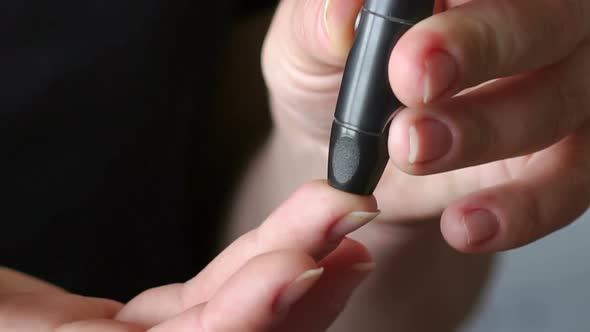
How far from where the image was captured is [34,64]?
14.4 inches

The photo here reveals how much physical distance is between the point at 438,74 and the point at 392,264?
184 millimetres

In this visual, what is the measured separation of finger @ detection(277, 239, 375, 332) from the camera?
0.79 feet

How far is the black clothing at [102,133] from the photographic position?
36cm

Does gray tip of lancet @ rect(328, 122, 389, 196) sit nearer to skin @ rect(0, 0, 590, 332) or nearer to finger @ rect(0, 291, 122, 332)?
skin @ rect(0, 0, 590, 332)

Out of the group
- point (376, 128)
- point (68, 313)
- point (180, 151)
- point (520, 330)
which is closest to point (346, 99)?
point (376, 128)

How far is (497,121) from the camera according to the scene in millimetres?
241

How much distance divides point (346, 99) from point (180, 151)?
0.76 feet

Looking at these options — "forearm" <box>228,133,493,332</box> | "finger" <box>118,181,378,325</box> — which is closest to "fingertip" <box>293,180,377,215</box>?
"finger" <box>118,181,378,325</box>

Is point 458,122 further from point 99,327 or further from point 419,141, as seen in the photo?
point 99,327

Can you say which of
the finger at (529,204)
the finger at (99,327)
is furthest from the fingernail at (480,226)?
the finger at (99,327)

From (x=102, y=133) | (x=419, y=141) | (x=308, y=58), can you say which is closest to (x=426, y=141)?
(x=419, y=141)

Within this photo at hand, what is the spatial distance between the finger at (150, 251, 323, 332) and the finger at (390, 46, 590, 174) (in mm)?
44

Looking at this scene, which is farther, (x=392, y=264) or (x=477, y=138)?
(x=392, y=264)

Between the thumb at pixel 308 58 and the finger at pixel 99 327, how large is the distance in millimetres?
117
